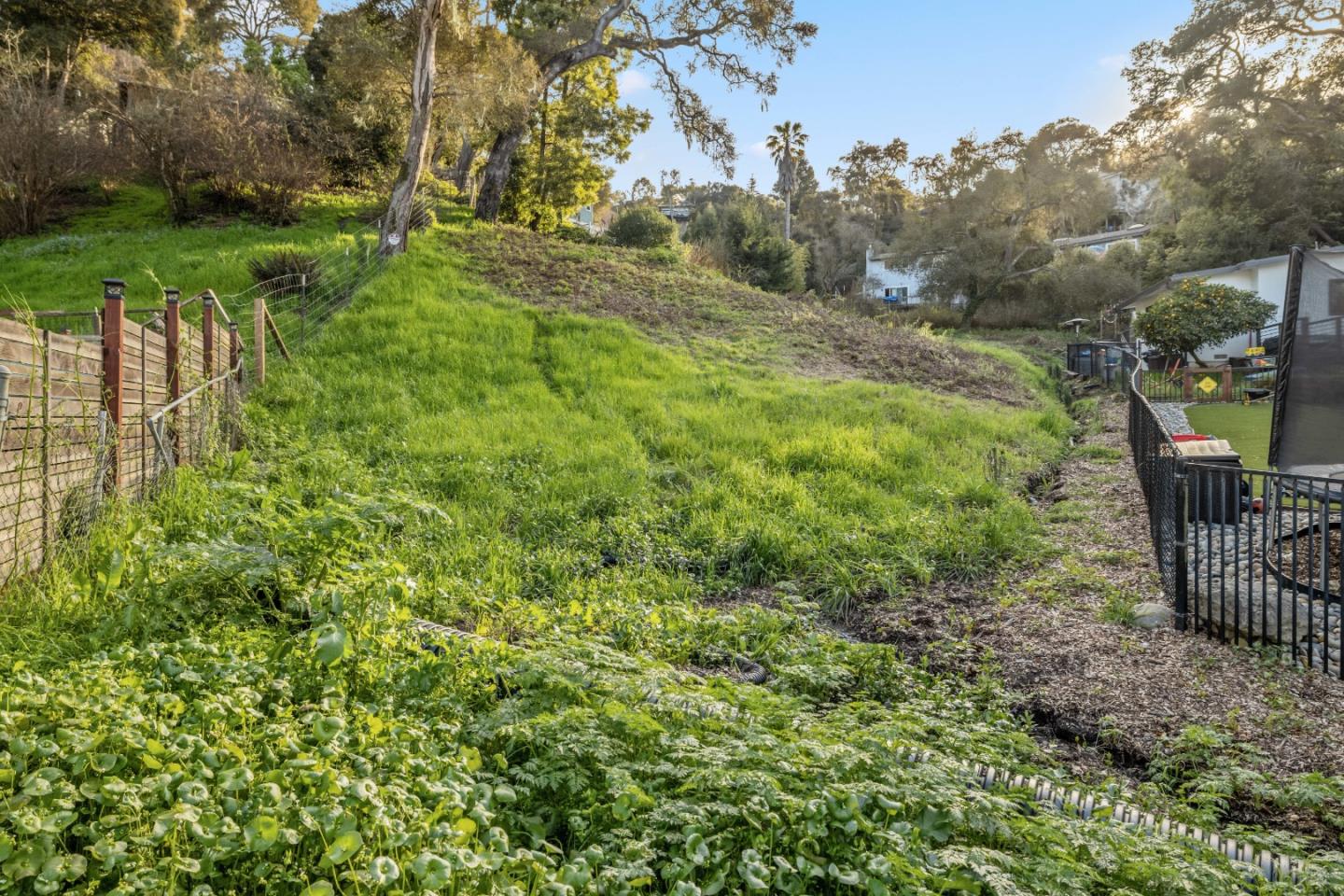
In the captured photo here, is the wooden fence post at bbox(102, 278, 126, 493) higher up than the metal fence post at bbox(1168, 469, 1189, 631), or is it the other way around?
the wooden fence post at bbox(102, 278, 126, 493)

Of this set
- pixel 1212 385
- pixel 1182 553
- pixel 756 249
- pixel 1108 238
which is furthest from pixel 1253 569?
pixel 1108 238

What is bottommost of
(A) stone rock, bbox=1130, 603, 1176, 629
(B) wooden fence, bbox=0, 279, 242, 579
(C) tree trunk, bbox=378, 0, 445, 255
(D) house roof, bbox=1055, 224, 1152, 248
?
(A) stone rock, bbox=1130, 603, 1176, 629

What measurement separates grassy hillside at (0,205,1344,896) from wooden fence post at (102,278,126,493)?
14.6 inches

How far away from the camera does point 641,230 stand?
24.9 metres

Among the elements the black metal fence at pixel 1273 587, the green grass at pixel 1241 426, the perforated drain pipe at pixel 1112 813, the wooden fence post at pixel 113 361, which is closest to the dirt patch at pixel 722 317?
the green grass at pixel 1241 426

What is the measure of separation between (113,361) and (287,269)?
333 inches


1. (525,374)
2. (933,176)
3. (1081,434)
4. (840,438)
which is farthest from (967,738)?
(933,176)

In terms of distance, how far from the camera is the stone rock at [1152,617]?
15.5 feet

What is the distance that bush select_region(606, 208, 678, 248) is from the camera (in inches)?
979

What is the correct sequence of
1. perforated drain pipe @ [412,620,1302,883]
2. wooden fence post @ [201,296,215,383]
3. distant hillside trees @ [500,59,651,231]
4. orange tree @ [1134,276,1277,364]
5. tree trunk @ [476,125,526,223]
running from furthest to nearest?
distant hillside trees @ [500,59,651,231]
orange tree @ [1134,276,1277,364]
tree trunk @ [476,125,526,223]
wooden fence post @ [201,296,215,383]
perforated drain pipe @ [412,620,1302,883]

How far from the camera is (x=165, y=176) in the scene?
57.8 feet

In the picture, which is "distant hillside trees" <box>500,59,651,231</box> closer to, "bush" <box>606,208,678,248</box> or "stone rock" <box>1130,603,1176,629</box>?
"bush" <box>606,208,678,248</box>

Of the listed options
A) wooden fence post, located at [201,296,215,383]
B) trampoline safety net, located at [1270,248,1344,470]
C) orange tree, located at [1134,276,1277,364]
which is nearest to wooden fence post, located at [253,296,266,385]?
wooden fence post, located at [201,296,215,383]

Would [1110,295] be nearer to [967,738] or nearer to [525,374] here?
[525,374]
